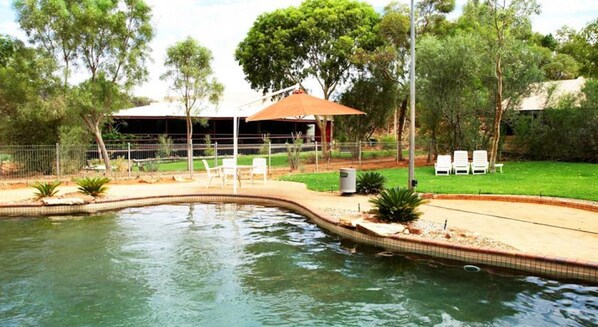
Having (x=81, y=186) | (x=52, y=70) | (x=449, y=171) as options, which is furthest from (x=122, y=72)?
(x=449, y=171)

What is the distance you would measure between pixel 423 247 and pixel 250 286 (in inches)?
120

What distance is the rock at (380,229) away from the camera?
27.6 feet

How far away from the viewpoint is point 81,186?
13344 mm

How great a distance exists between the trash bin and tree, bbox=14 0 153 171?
1061 centimetres

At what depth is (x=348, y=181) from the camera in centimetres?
1284

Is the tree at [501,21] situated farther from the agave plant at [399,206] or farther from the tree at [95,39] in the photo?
the tree at [95,39]

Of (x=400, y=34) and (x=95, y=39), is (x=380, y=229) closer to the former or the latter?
(x=95, y=39)

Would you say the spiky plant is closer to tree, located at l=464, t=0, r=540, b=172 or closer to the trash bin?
the trash bin

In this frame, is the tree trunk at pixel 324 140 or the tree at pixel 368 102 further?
the tree at pixel 368 102

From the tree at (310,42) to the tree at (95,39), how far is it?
8.96m

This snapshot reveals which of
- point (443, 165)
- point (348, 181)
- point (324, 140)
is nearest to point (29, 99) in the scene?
point (348, 181)

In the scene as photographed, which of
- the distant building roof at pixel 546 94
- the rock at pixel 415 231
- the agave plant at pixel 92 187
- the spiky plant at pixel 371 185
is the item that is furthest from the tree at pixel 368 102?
the rock at pixel 415 231

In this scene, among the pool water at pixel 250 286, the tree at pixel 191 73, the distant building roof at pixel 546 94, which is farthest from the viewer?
the tree at pixel 191 73

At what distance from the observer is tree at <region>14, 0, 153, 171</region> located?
17.8 metres
